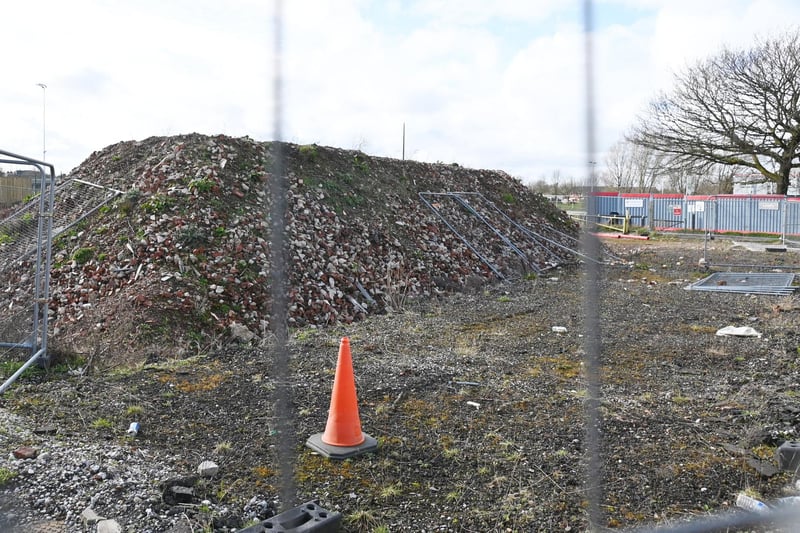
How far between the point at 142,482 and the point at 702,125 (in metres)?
25.7

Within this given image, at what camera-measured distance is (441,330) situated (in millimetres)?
7254

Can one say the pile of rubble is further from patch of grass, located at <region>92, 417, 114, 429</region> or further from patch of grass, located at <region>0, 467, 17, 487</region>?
patch of grass, located at <region>0, 467, 17, 487</region>

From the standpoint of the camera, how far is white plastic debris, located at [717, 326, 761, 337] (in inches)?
272

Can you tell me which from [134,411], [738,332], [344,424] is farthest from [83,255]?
[738,332]

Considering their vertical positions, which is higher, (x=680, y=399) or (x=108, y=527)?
(x=680, y=399)

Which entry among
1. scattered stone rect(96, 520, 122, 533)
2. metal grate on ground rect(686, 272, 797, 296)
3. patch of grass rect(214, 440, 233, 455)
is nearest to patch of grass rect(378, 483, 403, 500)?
patch of grass rect(214, 440, 233, 455)

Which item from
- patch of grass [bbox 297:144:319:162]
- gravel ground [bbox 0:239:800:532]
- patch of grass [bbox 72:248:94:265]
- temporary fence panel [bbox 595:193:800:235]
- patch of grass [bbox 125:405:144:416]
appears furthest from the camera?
temporary fence panel [bbox 595:193:800:235]

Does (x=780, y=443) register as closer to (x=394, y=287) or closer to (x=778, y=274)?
(x=394, y=287)

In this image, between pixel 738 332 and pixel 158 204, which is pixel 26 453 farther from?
pixel 738 332

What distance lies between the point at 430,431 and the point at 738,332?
4.58 m

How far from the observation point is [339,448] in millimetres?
3670

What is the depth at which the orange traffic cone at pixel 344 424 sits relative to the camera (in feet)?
12.1

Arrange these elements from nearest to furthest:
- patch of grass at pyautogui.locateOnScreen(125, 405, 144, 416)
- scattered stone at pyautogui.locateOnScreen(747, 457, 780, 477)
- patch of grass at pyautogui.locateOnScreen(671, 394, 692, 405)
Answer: scattered stone at pyautogui.locateOnScreen(747, 457, 780, 477) → patch of grass at pyautogui.locateOnScreen(125, 405, 144, 416) → patch of grass at pyautogui.locateOnScreen(671, 394, 692, 405)

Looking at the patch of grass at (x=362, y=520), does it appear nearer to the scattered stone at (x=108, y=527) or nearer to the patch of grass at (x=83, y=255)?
the scattered stone at (x=108, y=527)
